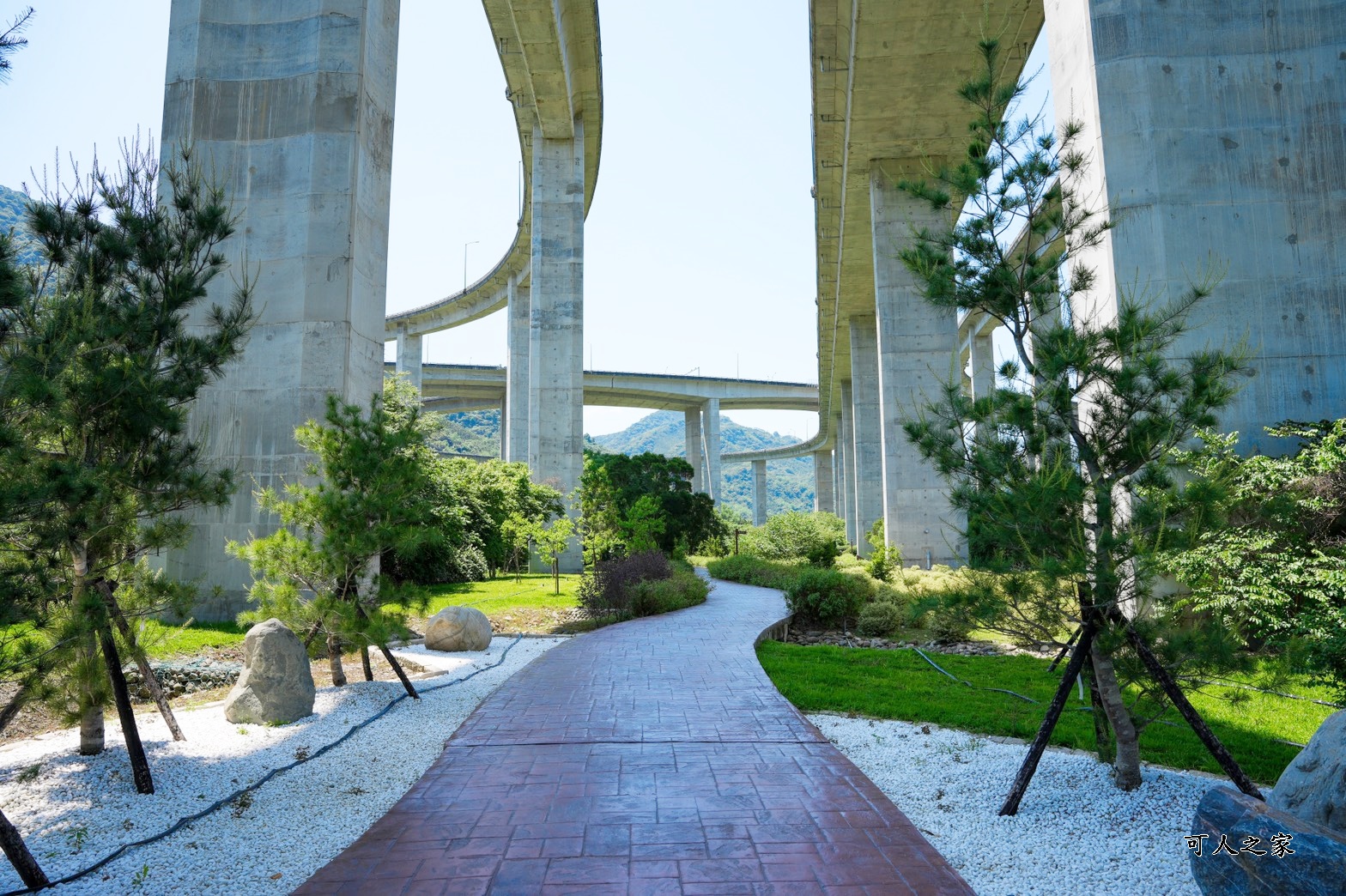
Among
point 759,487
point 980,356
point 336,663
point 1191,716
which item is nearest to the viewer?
point 1191,716

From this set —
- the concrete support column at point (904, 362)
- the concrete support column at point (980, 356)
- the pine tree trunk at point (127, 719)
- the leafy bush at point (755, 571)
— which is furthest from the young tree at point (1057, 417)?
the concrete support column at point (980, 356)

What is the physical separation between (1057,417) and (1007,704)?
12.7 ft

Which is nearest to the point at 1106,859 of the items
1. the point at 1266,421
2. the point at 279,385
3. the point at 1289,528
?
the point at 1289,528

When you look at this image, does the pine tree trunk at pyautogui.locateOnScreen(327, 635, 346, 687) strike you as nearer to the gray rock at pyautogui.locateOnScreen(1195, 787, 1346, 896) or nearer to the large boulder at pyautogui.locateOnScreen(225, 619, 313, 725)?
the large boulder at pyautogui.locateOnScreen(225, 619, 313, 725)

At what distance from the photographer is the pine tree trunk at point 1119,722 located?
4.72 meters

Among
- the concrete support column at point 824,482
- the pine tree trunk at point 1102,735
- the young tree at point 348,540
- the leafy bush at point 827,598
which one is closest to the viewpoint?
the pine tree trunk at point 1102,735

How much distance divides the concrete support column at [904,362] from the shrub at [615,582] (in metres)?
9.17

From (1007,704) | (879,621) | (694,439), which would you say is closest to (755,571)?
(879,621)

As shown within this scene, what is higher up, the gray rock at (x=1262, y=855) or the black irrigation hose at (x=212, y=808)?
the gray rock at (x=1262, y=855)

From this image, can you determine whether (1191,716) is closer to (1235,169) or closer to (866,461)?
(1235,169)

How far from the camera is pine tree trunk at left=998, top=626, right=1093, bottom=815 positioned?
4.55 meters

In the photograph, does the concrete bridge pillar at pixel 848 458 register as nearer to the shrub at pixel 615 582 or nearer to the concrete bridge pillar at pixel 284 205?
the shrub at pixel 615 582

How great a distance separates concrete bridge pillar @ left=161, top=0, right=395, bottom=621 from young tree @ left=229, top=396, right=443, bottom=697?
156 inches

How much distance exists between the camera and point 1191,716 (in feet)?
14.3
